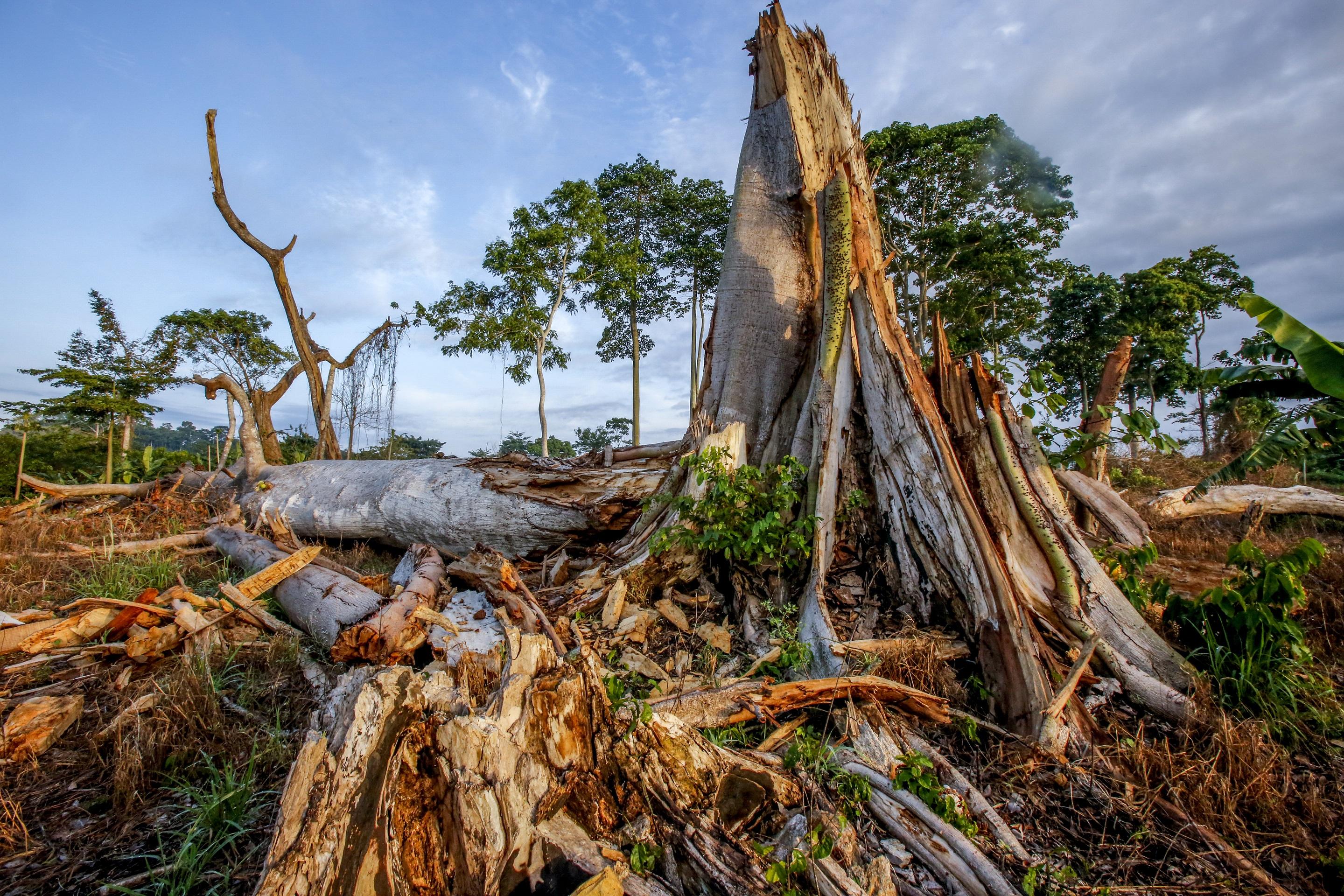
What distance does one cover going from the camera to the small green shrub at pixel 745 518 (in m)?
3.39

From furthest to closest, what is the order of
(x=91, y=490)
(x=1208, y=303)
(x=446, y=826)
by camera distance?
(x=1208, y=303)
(x=91, y=490)
(x=446, y=826)

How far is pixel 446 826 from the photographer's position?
1.50m

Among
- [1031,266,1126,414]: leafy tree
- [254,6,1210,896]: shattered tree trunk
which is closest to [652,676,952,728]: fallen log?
[254,6,1210,896]: shattered tree trunk

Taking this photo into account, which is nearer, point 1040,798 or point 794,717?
point 1040,798

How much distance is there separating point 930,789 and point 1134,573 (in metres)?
2.41

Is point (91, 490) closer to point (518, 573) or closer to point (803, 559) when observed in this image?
point (518, 573)

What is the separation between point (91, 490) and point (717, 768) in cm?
1047

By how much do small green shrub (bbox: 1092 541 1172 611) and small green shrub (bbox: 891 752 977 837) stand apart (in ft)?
6.57

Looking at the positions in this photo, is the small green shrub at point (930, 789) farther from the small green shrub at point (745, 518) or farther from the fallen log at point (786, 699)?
the small green shrub at point (745, 518)

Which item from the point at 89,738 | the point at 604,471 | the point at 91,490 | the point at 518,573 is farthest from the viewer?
the point at 91,490

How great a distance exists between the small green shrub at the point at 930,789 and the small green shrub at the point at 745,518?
55.0 inches

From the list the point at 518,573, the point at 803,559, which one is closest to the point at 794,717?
the point at 803,559

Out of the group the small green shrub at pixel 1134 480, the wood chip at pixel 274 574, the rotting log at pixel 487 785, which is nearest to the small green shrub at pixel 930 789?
the rotting log at pixel 487 785

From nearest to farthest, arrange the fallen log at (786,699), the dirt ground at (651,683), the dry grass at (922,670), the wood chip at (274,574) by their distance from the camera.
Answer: the dirt ground at (651,683)
the fallen log at (786,699)
the dry grass at (922,670)
the wood chip at (274,574)
